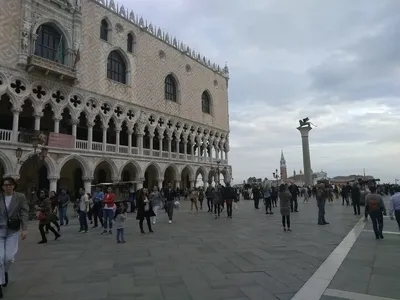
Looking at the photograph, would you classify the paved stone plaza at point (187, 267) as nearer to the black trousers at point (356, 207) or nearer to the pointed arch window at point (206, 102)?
the black trousers at point (356, 207)

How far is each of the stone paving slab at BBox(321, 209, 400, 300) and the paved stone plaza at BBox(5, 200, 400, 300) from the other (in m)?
0.02

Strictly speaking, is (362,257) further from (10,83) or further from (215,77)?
(215,77)

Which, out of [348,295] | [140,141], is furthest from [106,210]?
[140,141]

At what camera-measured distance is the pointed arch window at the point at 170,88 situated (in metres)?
33.8

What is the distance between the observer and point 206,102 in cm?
4081

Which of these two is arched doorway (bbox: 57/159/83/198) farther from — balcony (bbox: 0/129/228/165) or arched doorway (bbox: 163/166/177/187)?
arched doorway (bbox: 163/166/177/187)

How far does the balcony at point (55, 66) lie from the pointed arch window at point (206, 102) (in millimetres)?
19260

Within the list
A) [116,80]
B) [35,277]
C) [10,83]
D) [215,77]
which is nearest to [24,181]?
[10,83]

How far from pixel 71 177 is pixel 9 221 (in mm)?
24079

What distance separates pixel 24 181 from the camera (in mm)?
23031

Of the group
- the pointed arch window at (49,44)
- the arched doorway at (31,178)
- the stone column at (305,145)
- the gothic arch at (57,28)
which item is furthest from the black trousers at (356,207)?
the gothic arch at (57,28)

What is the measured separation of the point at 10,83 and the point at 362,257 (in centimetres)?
2154

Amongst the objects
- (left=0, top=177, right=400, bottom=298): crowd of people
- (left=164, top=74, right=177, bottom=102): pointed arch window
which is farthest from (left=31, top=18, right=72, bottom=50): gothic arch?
(left=0, top=177, right=400, bottom=298): crowd of people

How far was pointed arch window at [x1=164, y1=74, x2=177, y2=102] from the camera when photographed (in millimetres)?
33784
